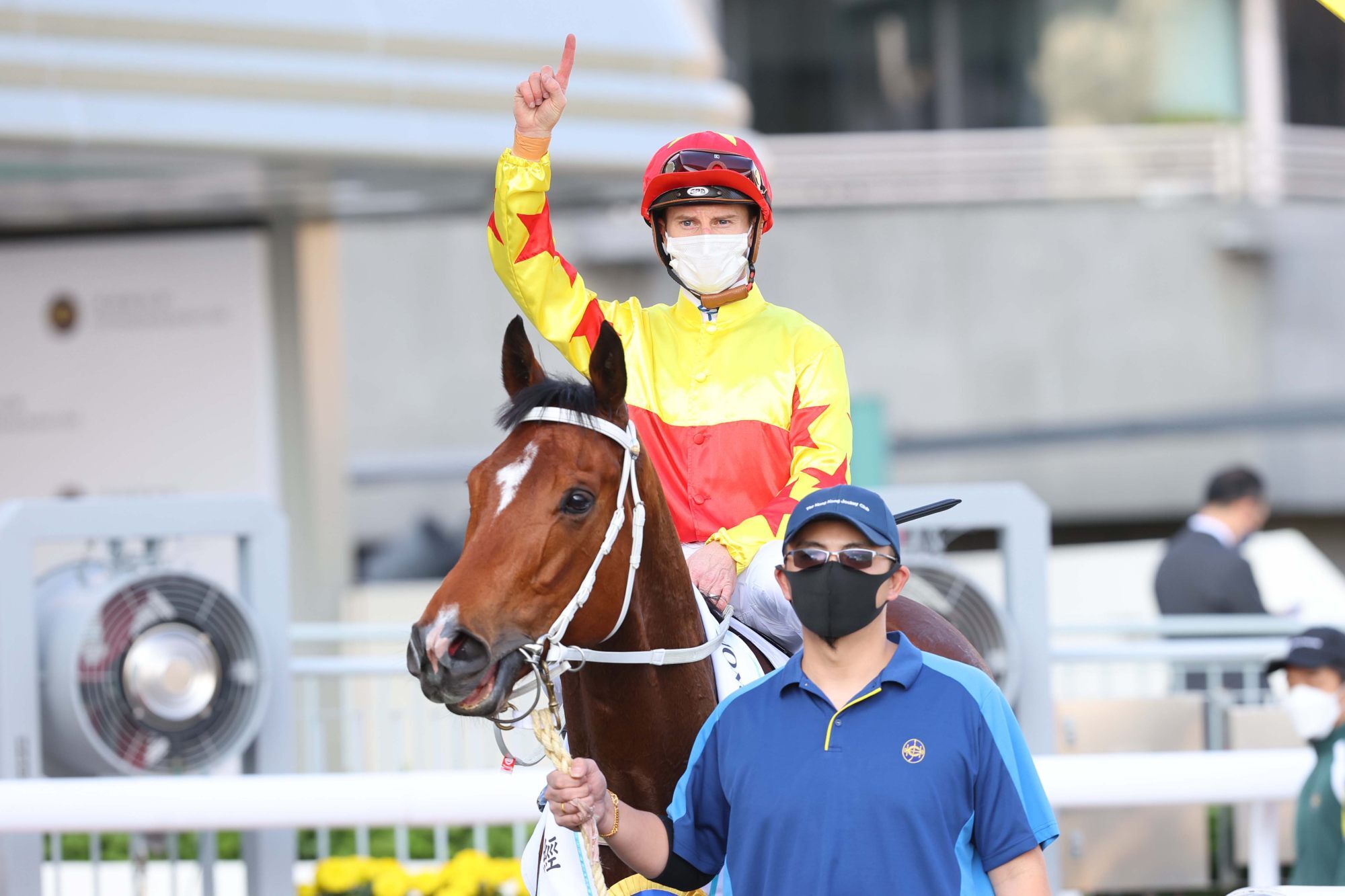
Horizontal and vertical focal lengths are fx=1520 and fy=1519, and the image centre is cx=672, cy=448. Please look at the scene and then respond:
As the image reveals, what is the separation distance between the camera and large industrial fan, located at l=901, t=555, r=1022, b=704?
4645 mm

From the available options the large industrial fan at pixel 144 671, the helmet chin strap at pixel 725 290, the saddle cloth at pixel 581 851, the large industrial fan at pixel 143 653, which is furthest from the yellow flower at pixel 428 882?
the helmet chin strap at pixel 725 290

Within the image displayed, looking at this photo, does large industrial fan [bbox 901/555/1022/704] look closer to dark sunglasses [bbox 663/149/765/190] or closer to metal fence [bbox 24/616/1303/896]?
metal fence [bbox 24/616/1303/896]

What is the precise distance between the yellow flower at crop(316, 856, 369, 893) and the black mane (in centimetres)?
259

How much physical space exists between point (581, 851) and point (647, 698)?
28cm

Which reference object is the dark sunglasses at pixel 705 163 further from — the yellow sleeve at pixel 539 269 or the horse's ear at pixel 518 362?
the horse's ear at pixel 518 362

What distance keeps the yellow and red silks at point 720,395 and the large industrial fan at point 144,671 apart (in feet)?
7.38

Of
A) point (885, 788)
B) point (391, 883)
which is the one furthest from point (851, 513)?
point (391, 883)

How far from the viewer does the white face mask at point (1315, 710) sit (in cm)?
419

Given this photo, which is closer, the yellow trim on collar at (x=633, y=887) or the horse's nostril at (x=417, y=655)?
the horse's nostril at (x=417, y=655)

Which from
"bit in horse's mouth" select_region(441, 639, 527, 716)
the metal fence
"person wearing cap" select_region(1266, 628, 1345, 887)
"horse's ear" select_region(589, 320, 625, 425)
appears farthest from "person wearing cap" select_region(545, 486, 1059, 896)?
"person wearing cap" select_region(1266, 628, 1345, 887)

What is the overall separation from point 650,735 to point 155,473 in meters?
6.06

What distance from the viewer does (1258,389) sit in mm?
14398

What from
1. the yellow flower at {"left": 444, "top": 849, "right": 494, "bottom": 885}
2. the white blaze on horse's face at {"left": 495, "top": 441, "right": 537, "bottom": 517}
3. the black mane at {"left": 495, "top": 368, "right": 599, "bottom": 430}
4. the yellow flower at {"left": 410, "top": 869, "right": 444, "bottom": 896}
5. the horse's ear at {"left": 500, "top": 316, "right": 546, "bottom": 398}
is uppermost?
the horse's ear at {"left": 500, "top": 316, "right": 546, "bottom": 398}

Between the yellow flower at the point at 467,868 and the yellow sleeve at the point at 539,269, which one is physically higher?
the yellow sleeve at the point at 539,269
